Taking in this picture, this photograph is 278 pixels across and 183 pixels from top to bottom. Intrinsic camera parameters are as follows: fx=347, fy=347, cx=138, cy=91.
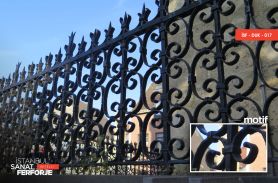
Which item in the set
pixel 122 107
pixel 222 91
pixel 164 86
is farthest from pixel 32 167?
pixel 222 91

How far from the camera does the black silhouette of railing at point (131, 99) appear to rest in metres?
2.95

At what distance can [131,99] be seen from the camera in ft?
12.4

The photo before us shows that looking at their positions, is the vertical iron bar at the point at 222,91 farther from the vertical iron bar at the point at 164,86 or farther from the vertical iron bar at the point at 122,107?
the vertical iron bar at the point at 122,107

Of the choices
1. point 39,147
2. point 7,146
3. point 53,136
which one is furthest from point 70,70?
point 7,146

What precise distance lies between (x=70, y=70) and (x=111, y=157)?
1574 millimetres

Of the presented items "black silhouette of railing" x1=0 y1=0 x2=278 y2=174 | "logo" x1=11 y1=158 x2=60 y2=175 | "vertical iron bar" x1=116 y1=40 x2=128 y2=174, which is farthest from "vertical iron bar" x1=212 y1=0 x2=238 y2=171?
"logo" x1=11 y1=158 x2=60 y2=175

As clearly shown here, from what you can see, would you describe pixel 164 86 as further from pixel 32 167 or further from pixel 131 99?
pixel 32 167

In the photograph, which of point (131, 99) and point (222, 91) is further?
point (131, 99)

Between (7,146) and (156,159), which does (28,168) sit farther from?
(156,159)

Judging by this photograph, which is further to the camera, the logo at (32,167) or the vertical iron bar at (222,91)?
the logo at (32,167)

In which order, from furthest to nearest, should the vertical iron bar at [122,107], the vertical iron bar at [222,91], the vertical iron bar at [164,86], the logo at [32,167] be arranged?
the logo at [32,167] → the vertical iron bar at [122,107] → the vertical iron bar at [164,86] → the vertical iron bar at [222,91]

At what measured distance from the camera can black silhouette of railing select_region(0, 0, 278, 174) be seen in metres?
2.95

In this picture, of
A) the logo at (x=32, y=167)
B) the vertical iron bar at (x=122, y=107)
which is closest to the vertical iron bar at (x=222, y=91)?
the vertical iron bar at (x=122, y=107)

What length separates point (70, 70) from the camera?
4879 millimetres
